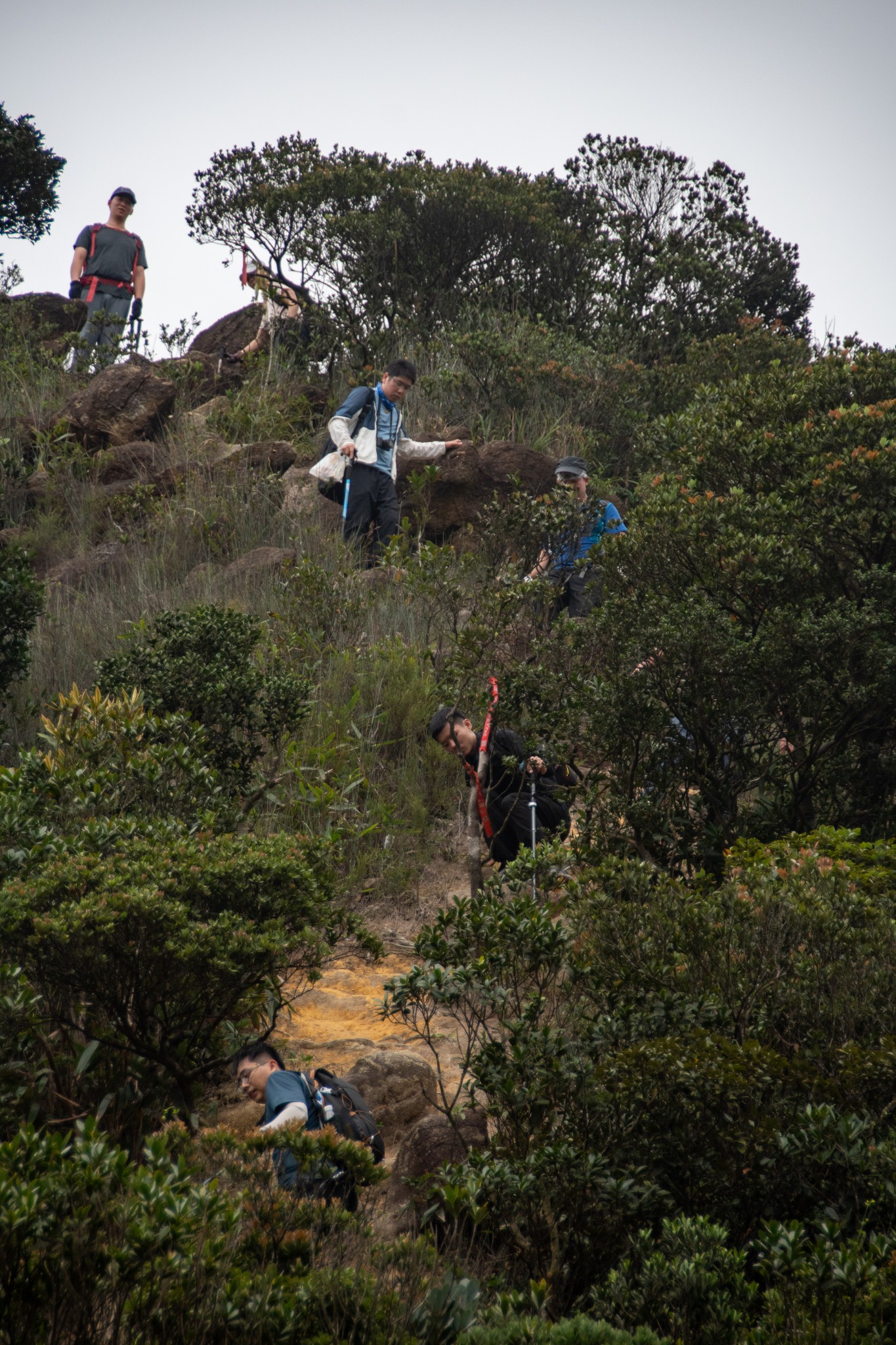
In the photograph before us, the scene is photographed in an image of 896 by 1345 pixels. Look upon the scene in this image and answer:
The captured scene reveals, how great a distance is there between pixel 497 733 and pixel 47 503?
296 inches

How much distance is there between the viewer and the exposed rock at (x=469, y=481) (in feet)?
36.4

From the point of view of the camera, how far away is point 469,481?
1109 centimetres

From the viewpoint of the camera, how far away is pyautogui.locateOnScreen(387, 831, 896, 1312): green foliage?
2775 millimetres

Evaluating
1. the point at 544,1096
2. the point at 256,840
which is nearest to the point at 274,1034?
the point at 256,840

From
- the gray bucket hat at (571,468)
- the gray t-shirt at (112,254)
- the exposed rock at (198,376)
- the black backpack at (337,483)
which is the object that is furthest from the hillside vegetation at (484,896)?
the gray t-shirt at (112,254)

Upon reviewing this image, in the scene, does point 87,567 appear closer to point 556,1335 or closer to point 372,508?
point 372,508

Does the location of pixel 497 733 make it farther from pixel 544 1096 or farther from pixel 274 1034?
pixel 544 1096

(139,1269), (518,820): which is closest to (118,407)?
(518,820)

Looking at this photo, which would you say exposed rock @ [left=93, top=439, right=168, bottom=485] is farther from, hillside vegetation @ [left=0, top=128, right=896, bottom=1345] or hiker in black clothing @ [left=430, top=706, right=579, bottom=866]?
hiker in black clothing @ [left=430, top=706, right=579, bottom=866]

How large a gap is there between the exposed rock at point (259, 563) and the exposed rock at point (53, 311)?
310 inches

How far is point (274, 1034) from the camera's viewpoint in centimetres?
516

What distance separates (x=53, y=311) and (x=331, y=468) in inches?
359

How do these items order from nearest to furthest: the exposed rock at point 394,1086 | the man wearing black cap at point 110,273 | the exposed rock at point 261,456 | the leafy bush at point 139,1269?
the leafy bush at point 139,1269
the exposed rock at point 394,1086
the exposed rock at point 261,456
the man wearing black cap at point 110,273

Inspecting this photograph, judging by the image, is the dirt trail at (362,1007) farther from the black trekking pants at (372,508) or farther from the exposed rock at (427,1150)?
the black trekking pants at (372,508)
